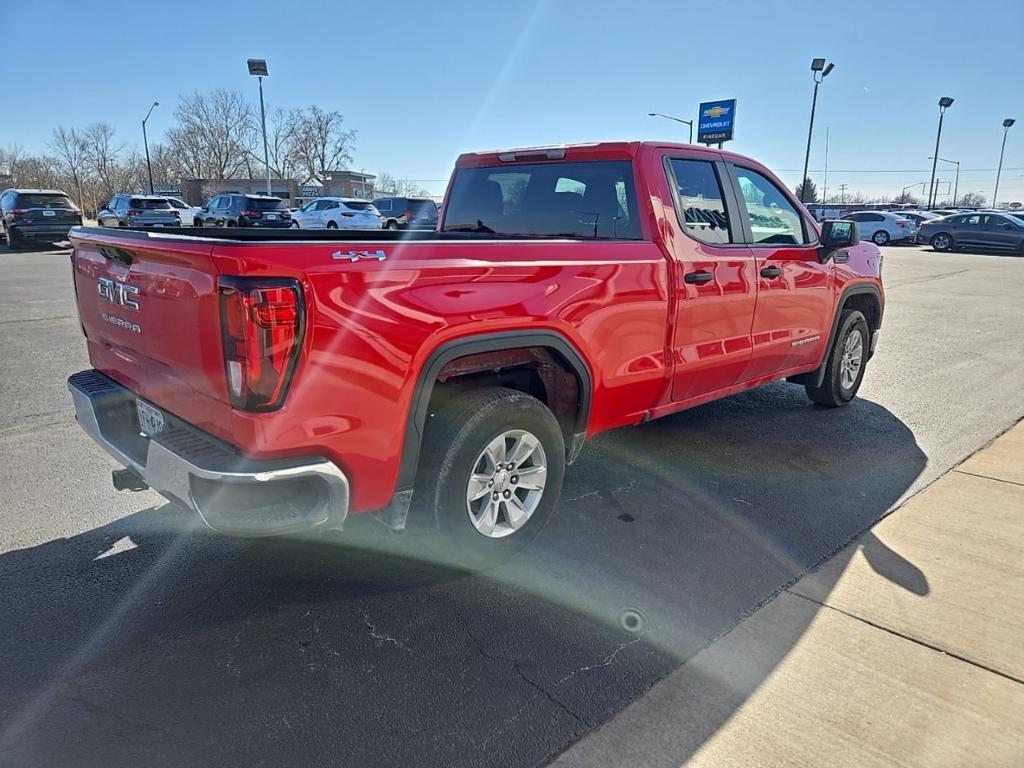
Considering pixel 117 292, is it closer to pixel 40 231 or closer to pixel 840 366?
pixel 840 366

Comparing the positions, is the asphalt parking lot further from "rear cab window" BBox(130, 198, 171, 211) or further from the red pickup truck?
"rear cab window" BBox(130, 198, 171, 211)

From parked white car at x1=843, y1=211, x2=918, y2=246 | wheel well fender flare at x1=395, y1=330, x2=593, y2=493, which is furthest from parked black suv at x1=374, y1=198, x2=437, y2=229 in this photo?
wheel well fender flare at x1=395, y1=330, x2=593, y2=493

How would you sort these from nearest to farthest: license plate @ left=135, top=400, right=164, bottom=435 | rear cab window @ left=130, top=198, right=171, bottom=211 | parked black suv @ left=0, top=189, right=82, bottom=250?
1. license plate @ left=135, top=400, right=164, bottom=435
2. parked black suv @ left=0, top=189, right=82, bottom=250
3. rear cab window @ left=130, top=198, right=171, bottom=211

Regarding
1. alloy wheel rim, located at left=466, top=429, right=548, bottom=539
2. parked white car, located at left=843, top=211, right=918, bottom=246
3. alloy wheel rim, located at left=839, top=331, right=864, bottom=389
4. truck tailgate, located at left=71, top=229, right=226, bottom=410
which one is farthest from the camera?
parked white car, located at left=843, top=211, right=918, bottom=246

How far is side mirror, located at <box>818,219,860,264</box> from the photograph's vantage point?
488 cm

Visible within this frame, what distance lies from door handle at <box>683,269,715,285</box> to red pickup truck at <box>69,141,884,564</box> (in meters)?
0.01

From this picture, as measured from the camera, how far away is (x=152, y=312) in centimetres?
277

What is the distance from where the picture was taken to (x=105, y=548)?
338 cm

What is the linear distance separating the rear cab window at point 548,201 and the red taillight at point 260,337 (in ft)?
6.93

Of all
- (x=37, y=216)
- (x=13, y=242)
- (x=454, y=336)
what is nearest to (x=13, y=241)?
(x=13, y=242)

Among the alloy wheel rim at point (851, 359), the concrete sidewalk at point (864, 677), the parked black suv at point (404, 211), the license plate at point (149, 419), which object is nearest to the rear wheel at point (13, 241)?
the parked black suv at point (404, 211)

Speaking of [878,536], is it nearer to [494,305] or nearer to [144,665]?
[494,305]

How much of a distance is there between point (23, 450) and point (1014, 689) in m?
5.44

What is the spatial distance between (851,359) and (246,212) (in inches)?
968
